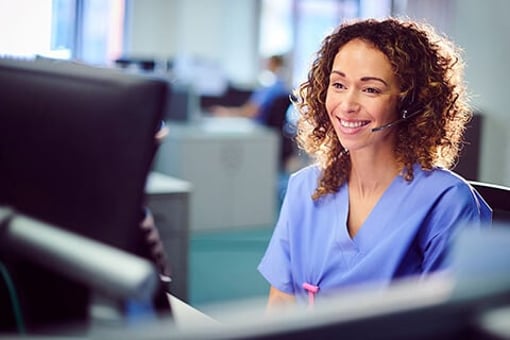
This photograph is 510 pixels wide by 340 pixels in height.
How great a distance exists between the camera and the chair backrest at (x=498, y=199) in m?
1.41

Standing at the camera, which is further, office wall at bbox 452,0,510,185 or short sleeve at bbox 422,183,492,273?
office wall at bbox 452,0,510,185

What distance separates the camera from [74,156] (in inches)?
28.0

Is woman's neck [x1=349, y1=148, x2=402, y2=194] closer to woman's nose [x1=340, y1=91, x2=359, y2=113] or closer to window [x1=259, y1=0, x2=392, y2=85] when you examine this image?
woman's nose [x1=340, y1=91, x2=359, y2=113]

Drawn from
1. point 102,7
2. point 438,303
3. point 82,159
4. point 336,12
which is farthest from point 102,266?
point 336,12

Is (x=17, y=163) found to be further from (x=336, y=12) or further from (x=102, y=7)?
(x=336, y=12)

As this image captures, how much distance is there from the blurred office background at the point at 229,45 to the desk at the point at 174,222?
58cm

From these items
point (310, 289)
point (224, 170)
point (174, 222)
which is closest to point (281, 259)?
point (310, 289)

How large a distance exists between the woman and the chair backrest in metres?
0.04

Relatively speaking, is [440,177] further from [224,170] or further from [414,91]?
[224,170]

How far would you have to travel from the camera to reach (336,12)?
9.47 m

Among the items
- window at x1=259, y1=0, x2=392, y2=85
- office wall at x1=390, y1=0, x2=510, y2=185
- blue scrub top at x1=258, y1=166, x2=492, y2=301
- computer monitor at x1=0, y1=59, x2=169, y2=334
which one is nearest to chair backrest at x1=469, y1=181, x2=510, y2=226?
blue scrub top at x1=258, y1=166, x2=492, y2=301

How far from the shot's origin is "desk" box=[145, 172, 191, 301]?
2.78m

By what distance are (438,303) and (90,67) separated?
436mm

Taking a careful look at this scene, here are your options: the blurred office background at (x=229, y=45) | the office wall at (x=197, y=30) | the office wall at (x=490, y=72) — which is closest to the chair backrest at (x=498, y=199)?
the blurred office background at (x=229, y=45)
